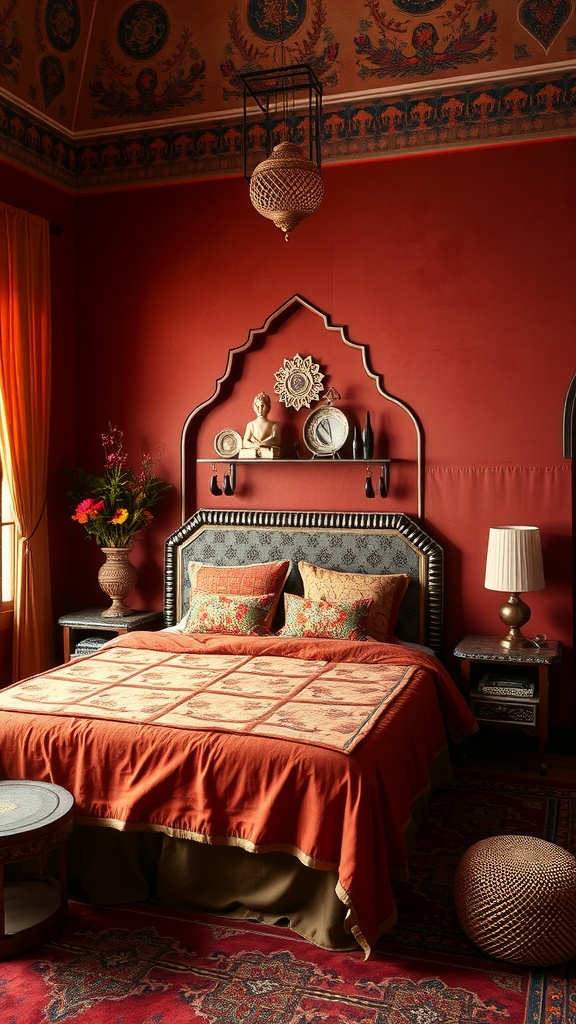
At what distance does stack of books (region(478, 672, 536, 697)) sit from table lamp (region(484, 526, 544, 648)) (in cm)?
20

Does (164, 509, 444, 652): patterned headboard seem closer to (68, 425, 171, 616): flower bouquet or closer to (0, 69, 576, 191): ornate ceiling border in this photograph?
(68, 425, 171, 616): flower bouquet

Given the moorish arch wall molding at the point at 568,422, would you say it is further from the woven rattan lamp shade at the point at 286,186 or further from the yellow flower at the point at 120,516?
the yellow flower at the point at 120,516

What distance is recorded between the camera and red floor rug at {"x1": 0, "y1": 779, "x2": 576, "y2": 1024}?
2762 mm

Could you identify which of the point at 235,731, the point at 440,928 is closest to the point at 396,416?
the point at 235,731

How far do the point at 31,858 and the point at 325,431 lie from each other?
10.6 feet

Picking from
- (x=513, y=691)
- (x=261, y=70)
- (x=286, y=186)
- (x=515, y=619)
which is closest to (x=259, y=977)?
(x=513, y=691)

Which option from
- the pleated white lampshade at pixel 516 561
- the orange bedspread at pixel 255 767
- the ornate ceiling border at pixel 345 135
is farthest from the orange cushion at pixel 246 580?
the ornate ceiling border at pixel 345 135

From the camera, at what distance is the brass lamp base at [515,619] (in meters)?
5.01

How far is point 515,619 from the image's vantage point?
5.01 metres

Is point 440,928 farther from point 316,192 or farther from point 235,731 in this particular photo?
point 316,192

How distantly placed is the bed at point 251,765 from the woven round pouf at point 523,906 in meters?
0.31

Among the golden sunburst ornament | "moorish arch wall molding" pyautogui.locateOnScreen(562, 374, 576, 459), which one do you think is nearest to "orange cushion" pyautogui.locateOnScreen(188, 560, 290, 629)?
the golden sunburst ornament

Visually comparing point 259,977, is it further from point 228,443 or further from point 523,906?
point 228,443

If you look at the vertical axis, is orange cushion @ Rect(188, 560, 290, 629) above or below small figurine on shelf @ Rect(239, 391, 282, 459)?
below
